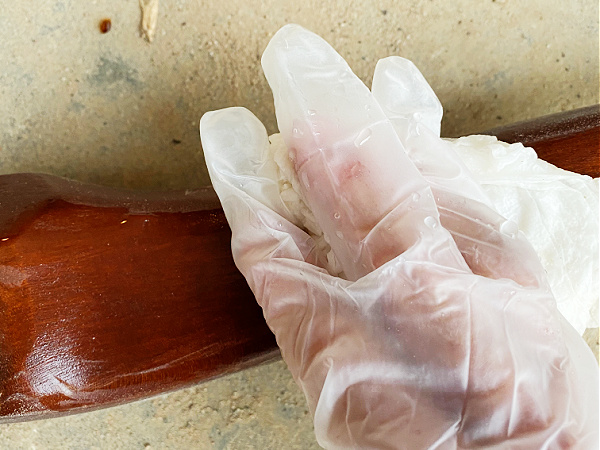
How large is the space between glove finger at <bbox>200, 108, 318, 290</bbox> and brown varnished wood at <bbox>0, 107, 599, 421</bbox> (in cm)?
7

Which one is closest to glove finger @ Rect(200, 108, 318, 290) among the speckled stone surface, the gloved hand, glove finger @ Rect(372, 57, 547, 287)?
the gloved hand

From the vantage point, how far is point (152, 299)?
2.47 feet

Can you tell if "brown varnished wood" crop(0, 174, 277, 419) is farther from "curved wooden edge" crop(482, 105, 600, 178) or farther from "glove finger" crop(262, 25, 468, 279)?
"curved wooden edge" crop(482, 105, 600, 178)

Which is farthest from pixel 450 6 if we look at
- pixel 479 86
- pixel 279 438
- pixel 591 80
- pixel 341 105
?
pixel 279 438

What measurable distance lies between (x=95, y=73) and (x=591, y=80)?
3.60ft

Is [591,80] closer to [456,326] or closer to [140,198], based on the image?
[456,326]

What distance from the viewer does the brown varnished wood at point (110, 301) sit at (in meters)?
0.71

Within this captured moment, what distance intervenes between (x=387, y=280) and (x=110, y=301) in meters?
0.38

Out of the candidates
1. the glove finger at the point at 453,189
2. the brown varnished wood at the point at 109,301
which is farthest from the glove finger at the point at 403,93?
the brown varnished wood at the point at 109,301

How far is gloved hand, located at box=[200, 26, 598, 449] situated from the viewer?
600 mm

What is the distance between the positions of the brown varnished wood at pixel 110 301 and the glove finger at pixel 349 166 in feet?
0.61

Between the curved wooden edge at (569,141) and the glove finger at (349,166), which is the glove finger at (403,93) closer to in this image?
the glove finger at (349,166)

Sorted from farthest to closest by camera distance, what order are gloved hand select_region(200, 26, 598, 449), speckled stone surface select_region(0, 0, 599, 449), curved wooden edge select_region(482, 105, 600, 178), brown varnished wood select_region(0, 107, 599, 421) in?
speckled stone surface select_region(0, 0, 599, 449)
curved wooden edge select_region(482, 105, 600, 178)
brown varnished wood select_region(0, 107, 599, 421)
gloved hand select_region(200, 26, 598, 449)

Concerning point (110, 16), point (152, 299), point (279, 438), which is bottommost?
point (279, 438)
